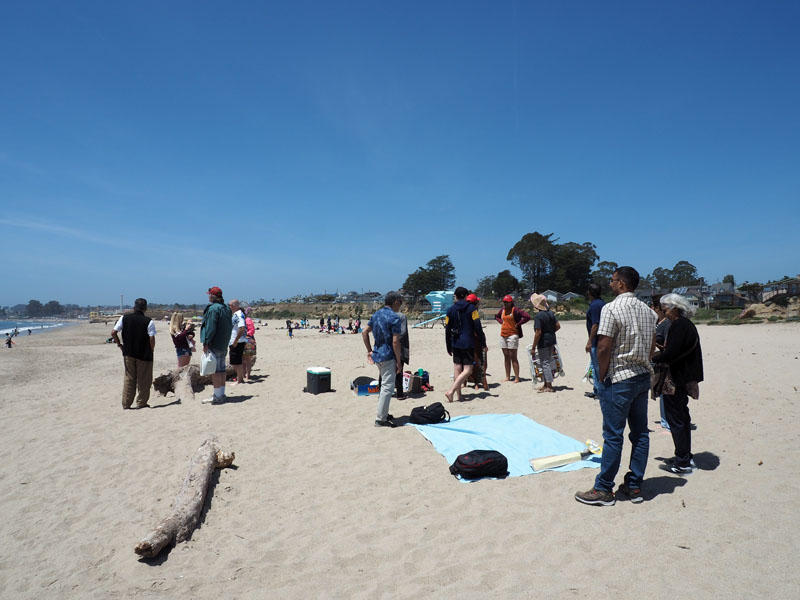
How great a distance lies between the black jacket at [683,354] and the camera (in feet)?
13.6

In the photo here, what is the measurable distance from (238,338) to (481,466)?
595 cm

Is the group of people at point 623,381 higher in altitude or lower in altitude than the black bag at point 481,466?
higher

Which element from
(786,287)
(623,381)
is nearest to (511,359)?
(623,381)

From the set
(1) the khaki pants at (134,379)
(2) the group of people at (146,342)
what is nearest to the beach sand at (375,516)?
(1) the khaki pants at (134,379)

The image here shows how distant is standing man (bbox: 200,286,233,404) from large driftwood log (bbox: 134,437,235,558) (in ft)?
9.73

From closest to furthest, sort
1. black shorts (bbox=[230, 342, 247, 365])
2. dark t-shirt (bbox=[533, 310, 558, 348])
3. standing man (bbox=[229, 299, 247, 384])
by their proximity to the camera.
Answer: dark t-shirt (bbox=[533, 310, 558, 348]), standing man (bbox=[229, 299, 247, 384]), black shorts (bbox=[230, 342, 247, 365])

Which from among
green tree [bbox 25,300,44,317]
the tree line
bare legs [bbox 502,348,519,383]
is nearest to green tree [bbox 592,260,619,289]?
the tree line

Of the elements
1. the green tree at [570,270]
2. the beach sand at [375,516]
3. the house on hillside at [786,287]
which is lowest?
the beach sand at [375,516]

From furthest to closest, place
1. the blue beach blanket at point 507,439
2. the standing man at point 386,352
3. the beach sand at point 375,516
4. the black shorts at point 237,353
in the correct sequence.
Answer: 1. the black shorts at point 237,353
2. the standing man at point 386,352
3. the blue beach blanket at point 507,439
4. the beach sand at point 375,516

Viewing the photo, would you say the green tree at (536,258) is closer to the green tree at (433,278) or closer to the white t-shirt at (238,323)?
the green tree at (433,278)

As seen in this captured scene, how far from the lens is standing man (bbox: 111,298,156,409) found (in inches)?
286

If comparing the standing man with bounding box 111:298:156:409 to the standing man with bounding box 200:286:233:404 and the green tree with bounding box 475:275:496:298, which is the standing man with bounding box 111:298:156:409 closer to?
the standing man with bounding box 200:286:233:404

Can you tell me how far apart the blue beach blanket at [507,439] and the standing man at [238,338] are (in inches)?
173

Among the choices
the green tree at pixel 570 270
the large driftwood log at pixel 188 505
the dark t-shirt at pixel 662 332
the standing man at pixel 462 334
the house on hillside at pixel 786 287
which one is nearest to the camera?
the large driftwood log at pixel 188 505
